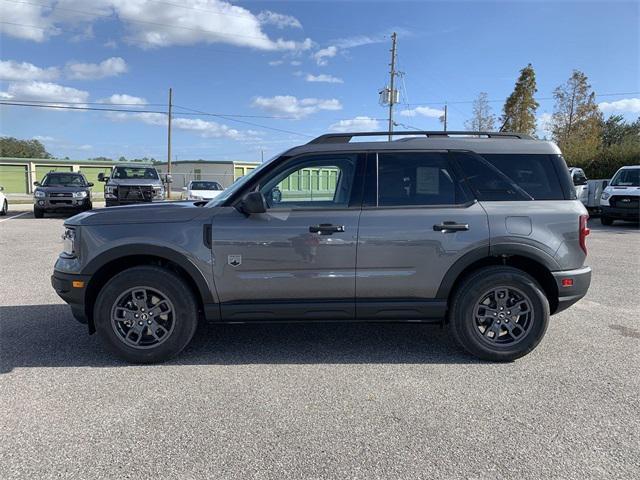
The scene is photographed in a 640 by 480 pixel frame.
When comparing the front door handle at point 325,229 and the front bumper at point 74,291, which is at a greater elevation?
the front door handle at point 325,229

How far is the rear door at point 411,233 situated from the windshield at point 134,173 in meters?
16.1

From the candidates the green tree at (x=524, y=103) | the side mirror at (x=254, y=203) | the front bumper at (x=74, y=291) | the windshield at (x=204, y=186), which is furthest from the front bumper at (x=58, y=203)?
the green tree at (x=524, y=103)

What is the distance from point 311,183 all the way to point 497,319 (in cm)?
205

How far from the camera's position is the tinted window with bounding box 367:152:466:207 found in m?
4.21

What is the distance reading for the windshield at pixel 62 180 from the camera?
18252 millimetres

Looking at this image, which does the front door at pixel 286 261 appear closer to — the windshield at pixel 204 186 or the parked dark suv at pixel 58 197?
the parked dark suv at pixel 58 197

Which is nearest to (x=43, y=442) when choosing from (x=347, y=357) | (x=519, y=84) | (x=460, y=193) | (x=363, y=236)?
(x=347, y=357)

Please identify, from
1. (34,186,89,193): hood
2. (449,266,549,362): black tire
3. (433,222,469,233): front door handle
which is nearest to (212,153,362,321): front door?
(433,222,469,233): front door handle

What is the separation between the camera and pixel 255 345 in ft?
15.1

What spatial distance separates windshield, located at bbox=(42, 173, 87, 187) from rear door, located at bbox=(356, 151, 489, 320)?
17330 mm

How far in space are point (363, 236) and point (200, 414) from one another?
1869 millimetres

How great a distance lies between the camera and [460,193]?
4.22m

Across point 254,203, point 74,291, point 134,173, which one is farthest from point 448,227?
point 134,173

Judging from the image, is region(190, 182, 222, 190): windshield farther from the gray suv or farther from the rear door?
the rear door
